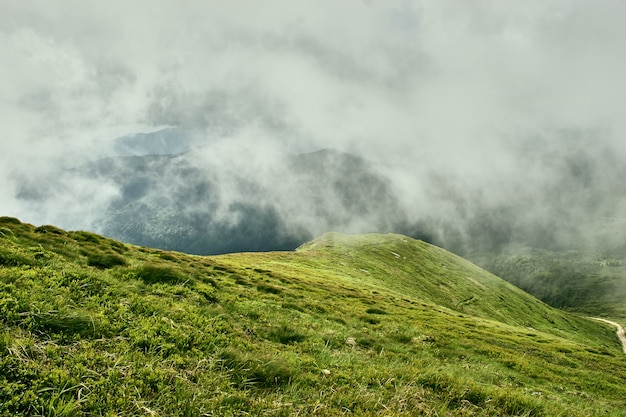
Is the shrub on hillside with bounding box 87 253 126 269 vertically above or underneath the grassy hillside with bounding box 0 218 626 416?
above

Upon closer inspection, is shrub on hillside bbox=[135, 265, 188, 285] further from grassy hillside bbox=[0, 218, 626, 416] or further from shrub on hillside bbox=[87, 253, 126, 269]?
shrub on hillside bbox=[87, 253, 126, 269]

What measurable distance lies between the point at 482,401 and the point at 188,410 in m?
9.15

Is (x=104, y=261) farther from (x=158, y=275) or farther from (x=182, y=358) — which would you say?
(x=182, y=358)

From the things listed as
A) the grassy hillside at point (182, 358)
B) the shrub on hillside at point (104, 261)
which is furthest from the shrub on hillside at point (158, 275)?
the shrub on hillside at point (104, 261)

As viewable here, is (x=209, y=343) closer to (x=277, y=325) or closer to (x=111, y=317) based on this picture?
(x=111, y=317)

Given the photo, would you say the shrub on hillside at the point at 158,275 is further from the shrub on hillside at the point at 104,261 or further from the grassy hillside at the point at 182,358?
the shrub on hillside at the point at 104,261

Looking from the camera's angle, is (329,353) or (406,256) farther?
(406,256)

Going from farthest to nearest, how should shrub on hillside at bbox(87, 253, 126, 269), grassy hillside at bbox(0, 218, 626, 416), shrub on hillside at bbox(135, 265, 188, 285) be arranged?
shrub on hillside at bbox(87, 253, 126, 269), shrub on hillside at bbox(135, 265, 188, 285), grassy hillside at bbox(0, 218, 626, 416)

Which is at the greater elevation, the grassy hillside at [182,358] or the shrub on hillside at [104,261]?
the shrub on hillside at [104,261]

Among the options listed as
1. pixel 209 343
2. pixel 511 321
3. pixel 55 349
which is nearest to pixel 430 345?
pixel 209 343

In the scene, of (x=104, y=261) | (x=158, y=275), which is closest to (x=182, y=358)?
(x=158, y=275)

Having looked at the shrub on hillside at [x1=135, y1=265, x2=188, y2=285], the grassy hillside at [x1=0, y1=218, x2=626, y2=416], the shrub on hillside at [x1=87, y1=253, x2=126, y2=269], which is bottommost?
the grassy hillside at [x1=0, y1=218, x2=626, y2=416]

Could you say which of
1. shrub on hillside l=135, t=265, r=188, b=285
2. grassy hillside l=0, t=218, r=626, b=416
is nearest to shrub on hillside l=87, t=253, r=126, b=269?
grassy hillside l=0, t=218, r=626, b=416

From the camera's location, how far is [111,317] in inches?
415
